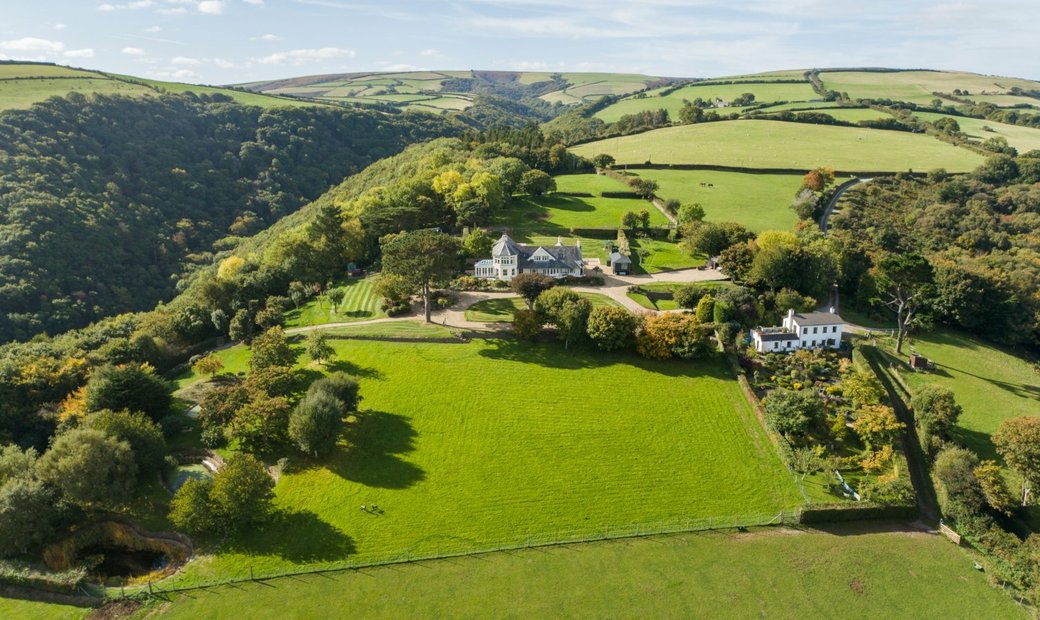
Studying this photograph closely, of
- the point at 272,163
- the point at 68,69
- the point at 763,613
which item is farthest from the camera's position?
Result: the point at 68,69

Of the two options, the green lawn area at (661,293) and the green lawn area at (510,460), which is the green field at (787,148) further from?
the green lawn area at (510,460)

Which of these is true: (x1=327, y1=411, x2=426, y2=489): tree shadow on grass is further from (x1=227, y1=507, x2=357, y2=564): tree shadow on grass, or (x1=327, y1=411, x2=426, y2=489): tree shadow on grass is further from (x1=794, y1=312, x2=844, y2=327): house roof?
(x1=794, y1=312, x2=844, y2=327): house roof

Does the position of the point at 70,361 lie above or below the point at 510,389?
above

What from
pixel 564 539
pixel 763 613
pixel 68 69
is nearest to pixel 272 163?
pixel 68 69

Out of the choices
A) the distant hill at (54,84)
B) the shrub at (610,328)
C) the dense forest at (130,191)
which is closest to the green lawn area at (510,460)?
the shrub at (610,328)

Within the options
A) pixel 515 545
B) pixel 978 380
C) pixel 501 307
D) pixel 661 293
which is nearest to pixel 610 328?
pixel 501 307

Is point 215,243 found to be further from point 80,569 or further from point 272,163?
point 80,569

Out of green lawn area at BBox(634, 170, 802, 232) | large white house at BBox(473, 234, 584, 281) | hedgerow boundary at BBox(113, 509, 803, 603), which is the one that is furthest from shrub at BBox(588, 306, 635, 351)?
green lawn area at BBox(634, 170, 802, 232)
